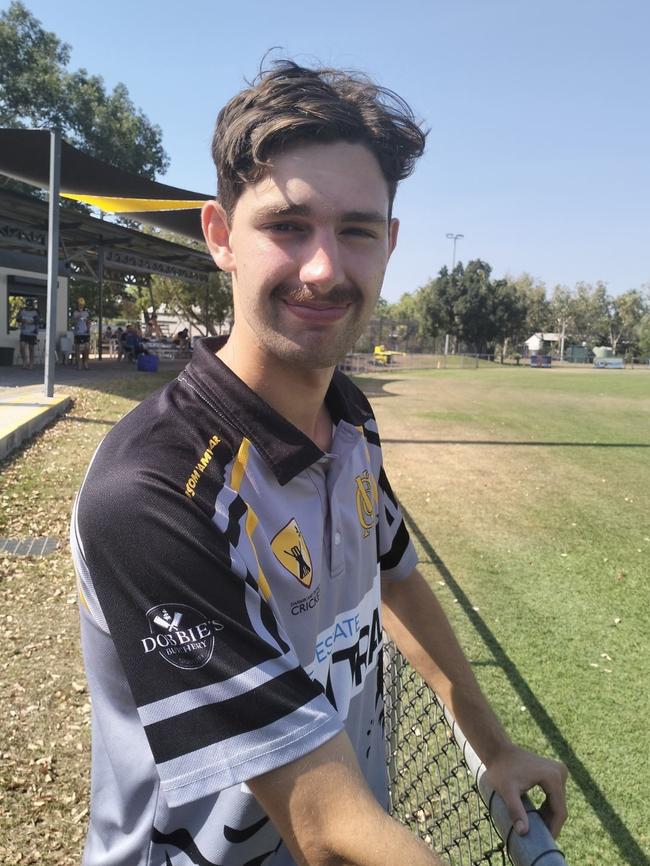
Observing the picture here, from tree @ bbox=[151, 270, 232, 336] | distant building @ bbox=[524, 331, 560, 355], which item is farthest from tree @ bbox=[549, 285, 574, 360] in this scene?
tree @ bbox=[151, 270, 232, 336]

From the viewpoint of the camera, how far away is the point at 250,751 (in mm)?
935

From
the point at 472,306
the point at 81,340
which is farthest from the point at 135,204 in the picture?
Answer: the point at 472,306

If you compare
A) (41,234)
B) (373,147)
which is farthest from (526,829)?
(41,234)

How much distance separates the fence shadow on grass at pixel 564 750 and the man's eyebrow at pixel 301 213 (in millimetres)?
2780

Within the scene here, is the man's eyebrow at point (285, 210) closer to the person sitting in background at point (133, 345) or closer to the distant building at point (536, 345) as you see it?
the person sitting in background at point (133, 345)

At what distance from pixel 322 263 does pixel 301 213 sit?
10cm

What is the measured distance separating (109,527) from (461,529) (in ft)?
20.3

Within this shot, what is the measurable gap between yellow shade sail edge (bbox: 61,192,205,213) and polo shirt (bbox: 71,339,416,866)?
1094cm

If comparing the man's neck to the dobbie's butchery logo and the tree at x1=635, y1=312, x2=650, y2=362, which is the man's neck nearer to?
the dobbie's butchery logo

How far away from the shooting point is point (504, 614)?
A: 4.86m

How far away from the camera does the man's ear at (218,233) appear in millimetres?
1410

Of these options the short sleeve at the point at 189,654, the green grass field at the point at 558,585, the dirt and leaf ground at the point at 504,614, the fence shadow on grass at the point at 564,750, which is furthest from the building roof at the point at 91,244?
the short sleeve at the point at 189,654

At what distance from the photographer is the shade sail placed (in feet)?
38.9

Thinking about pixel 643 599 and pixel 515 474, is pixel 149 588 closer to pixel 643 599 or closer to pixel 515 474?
pixel 643 599
